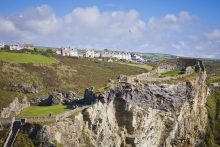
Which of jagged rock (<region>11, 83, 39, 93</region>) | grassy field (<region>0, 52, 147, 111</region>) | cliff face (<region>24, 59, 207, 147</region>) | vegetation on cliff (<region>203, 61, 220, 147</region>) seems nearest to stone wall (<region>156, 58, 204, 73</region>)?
cliff face (<region>24, 59, 207, 147</region>)

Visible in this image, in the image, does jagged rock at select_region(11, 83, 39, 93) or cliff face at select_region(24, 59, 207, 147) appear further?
jagged rock at select_region(11, 83, 39, 93)

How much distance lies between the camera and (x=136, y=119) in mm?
72812

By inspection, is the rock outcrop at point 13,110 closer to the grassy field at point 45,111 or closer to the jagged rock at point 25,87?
the grassy field at point 45,111

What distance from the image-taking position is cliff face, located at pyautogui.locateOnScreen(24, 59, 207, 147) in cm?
5981

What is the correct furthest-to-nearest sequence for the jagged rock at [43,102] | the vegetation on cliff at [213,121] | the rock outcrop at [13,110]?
the vegetation on cliff at [213,121]
the jagged rock at [43,102]
the rock outcrop at [13,110]

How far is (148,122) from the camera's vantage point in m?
76.4

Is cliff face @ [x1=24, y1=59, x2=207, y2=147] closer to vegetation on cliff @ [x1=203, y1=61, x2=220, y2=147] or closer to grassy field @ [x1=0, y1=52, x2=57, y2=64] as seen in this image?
vegetation on cliff @ [x1=203, y1=61, x2=220, y2=147]

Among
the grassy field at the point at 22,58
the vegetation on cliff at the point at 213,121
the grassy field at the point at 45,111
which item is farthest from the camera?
the grassy field at the point at 22,58

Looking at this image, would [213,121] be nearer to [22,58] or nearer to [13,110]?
[13,110]

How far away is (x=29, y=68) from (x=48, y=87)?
64.4ft

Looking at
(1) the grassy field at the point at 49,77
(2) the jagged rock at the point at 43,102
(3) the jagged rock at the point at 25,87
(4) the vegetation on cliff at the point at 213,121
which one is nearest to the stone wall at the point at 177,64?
(4) the vegetation on cliff at the point at 213,121

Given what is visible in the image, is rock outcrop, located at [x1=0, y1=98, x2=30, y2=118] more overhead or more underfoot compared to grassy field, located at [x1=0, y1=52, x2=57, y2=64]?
more underfoot

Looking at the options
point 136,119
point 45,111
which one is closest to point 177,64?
point 136,119

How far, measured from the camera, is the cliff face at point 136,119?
59812mm
